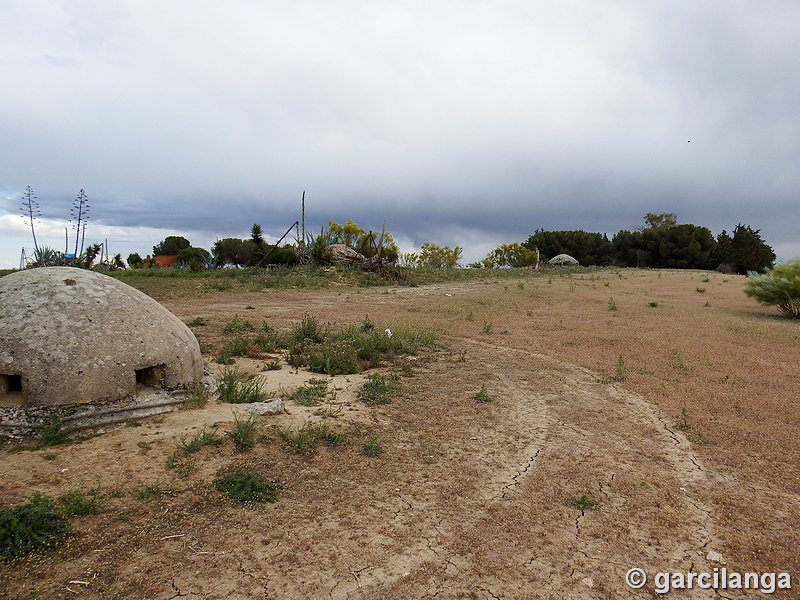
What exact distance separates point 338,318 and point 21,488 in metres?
8.37

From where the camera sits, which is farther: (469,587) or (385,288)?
(385,288)

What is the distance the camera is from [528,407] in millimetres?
5582

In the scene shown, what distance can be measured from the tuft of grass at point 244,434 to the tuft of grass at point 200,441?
0.14 meters

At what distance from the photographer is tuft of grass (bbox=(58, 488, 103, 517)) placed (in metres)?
3.01

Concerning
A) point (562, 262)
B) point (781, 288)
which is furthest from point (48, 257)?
point (562, 262)

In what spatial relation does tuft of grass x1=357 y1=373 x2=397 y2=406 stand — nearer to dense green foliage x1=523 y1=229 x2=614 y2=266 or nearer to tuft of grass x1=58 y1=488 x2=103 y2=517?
tuft of grass x1=58 y1=488 x2=103 y2=517

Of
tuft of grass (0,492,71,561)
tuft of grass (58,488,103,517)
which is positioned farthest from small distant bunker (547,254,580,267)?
tuft of grass (0,492,71,561)

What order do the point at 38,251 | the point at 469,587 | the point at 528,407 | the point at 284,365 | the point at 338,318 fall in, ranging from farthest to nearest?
the point at 38,251
the point at 338,318
the point at 284,365
the point at 528,407
the point at 469,587

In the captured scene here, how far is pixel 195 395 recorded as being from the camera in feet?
15.8

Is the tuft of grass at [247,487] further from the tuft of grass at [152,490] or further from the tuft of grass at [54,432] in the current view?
the tuft of grass at [54,432]

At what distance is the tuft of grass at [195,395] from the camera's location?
4.74m

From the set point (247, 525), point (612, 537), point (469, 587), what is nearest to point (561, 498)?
point (612, 537)

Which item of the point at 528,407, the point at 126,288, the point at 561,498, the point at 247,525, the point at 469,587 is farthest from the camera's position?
the point at 528,407

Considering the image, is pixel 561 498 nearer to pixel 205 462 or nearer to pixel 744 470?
pixel 744 470
